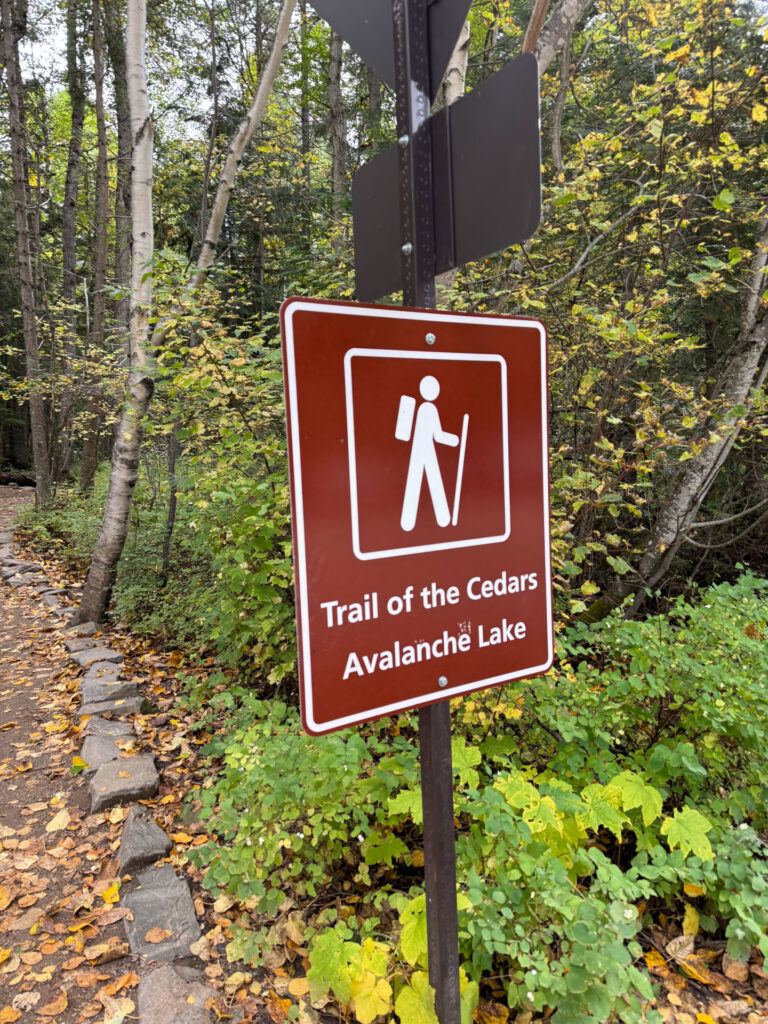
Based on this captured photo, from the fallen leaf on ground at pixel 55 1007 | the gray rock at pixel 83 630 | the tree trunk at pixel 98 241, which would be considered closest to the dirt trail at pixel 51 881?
the fallen leaf on ground at pixel 55 1007

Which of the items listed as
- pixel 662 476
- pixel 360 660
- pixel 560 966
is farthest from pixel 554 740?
pixel 662 476

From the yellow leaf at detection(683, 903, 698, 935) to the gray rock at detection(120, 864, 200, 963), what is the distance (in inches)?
83.1

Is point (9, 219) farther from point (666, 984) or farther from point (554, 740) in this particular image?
point (666, 984)

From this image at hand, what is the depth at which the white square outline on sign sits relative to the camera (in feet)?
3.91

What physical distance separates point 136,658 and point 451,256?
215 inches

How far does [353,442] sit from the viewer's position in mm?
1198

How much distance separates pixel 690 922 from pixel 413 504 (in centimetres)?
245

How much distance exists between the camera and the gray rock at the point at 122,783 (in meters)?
3.44

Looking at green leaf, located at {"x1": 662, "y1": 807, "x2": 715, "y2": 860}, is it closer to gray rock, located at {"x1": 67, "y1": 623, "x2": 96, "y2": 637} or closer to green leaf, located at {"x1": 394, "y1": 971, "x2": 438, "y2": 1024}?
green leaf, located at {"x1": 394, "y1": 971, "x2": 438, "y2": 1024}

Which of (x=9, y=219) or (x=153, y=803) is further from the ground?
(x=9, y=219)

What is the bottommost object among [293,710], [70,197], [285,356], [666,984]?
[666,984]

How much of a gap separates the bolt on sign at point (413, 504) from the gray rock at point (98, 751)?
3.38 metres

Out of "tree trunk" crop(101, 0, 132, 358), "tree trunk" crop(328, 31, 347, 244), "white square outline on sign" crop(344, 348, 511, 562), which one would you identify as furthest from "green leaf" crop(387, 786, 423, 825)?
"tree trunk" crop(101, 0, 132, 358)

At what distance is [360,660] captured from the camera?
121 centimetres
